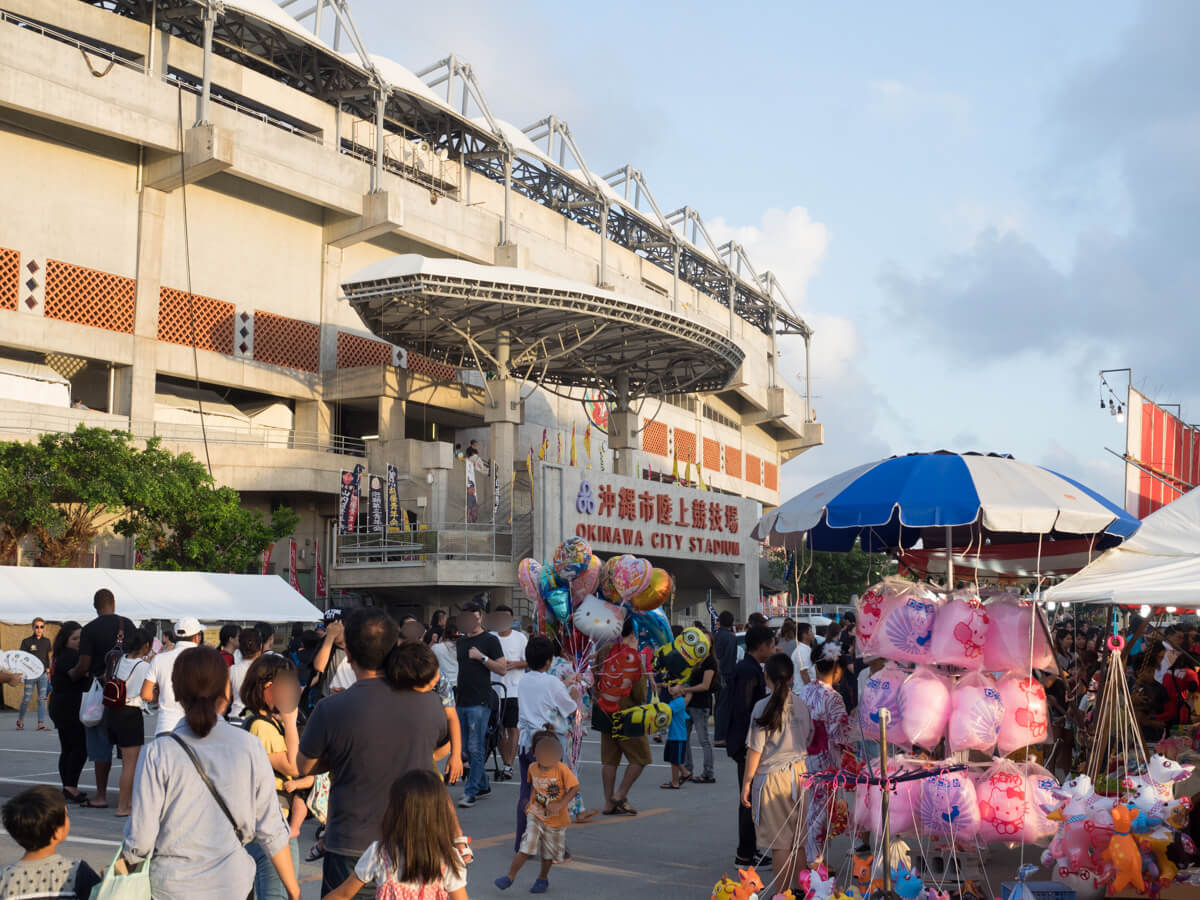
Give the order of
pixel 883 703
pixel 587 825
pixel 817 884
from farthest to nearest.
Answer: pixel 587 825, pixel 883 703, pixel 817 884

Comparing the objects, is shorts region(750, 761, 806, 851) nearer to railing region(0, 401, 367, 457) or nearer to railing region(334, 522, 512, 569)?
railing region(0, 401, 367, 457)

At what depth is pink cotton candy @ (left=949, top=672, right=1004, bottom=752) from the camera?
725cm

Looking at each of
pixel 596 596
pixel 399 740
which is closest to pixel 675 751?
pixel 596 596

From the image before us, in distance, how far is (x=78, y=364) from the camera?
34.2 m

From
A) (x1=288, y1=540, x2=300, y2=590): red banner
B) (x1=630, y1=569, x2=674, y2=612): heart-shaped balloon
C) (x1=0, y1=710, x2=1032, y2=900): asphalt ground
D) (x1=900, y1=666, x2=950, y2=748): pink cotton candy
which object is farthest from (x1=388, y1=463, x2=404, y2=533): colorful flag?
(x1=900, y1=666, x2=950, y2=748): pink cotton candy

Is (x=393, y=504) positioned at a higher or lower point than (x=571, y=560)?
higher

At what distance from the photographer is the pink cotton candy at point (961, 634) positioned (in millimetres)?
7441

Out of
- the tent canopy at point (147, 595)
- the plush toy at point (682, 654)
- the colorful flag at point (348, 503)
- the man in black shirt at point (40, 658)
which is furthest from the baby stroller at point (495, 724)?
the colorful flag at point (348, 503)

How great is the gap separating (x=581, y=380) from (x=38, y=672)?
32.3m

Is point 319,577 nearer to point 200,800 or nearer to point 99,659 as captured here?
point 99,659

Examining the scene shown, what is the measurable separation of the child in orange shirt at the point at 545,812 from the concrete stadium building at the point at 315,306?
83.7 ft

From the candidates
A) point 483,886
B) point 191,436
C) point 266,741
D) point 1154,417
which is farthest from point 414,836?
point 191,436

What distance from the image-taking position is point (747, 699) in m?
8.09

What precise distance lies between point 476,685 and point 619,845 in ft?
8.49
